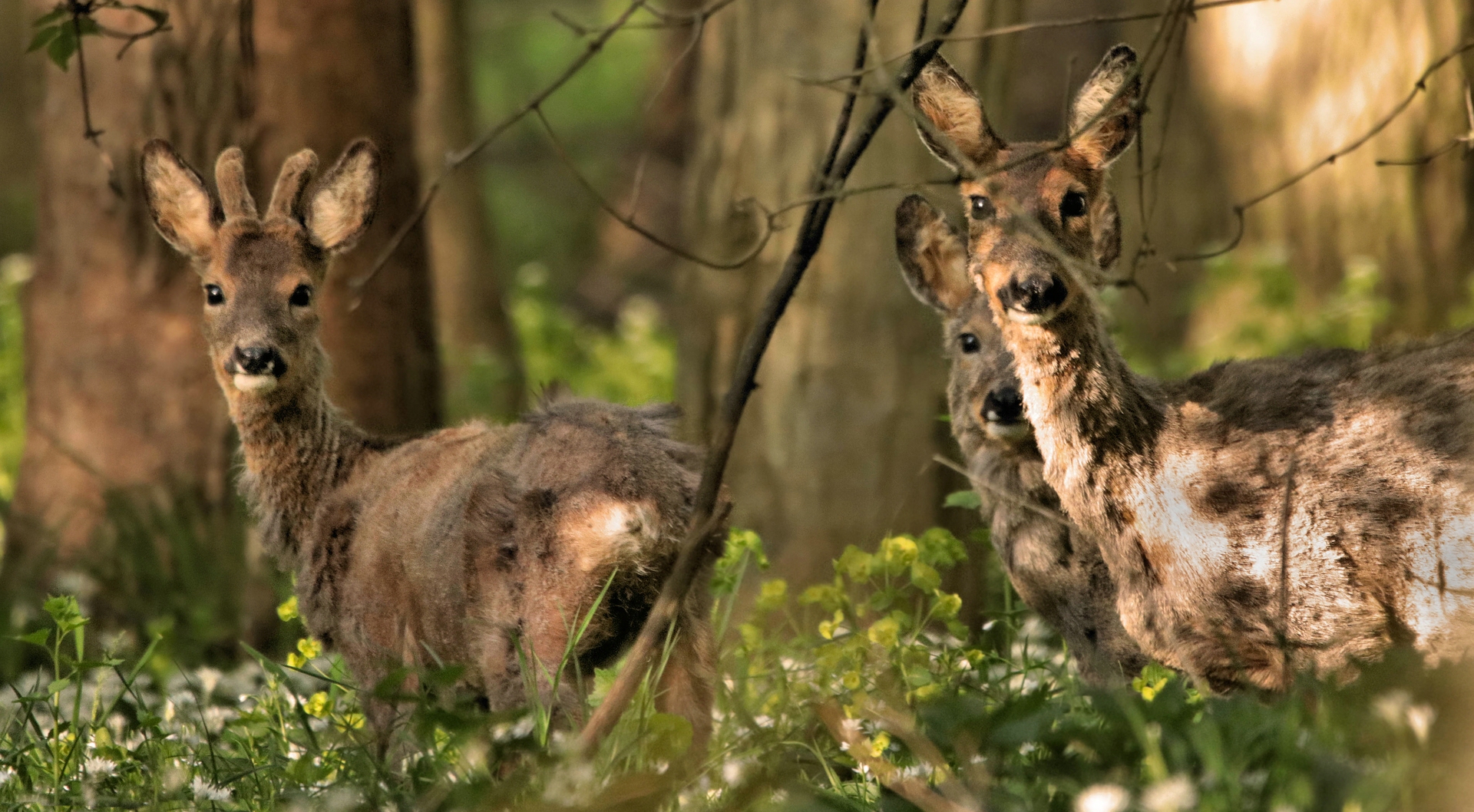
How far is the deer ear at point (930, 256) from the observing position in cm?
593

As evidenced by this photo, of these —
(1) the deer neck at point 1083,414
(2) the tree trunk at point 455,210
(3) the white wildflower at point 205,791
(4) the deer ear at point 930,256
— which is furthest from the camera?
(2) the tree trunk at point 455,210

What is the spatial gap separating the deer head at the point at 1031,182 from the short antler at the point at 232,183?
8.06 feet

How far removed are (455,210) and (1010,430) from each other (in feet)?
25.9

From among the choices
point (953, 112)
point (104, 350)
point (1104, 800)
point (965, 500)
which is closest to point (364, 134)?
point (104, 350)

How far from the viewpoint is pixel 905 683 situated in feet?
15.4

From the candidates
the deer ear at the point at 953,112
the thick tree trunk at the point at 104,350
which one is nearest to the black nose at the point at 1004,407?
the deer ear at the point at 953,112

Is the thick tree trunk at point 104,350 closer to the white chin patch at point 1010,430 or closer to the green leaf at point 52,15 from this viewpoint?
the green leaf at point 52,15

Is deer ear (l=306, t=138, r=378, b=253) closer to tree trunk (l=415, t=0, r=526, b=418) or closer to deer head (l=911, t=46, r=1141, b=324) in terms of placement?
deer head (l=911, t=46, r=1141, b=324)

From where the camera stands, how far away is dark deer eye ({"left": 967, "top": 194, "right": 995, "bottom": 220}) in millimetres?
4316

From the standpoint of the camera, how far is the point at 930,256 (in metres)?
6.00

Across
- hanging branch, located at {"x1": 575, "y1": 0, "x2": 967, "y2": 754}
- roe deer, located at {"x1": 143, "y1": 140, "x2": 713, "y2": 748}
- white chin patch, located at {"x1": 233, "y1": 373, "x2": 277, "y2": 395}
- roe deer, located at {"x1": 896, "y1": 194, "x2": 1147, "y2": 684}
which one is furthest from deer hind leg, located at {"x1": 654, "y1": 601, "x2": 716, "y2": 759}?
white chin patch, located at {"x1": 233, "y1": 373, "x2": 277, "y2": 395}

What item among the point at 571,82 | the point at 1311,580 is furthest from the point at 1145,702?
the point at 571,82

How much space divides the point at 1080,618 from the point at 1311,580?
3.25ft

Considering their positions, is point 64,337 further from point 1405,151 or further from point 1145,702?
point 1405,151
